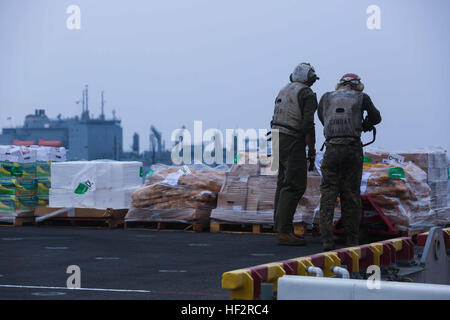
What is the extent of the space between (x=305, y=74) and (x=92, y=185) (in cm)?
560

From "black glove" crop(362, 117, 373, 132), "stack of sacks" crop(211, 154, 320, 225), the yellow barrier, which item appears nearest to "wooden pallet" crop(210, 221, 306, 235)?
"stack of sacks" crop(211, 154, 320, 225)

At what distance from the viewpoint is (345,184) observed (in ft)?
27.5

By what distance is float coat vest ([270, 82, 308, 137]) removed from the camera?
28.7 feet

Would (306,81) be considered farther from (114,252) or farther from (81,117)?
(81,117)

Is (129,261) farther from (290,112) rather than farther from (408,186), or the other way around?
(408,186)

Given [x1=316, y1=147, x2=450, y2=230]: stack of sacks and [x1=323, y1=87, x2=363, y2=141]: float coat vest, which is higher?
[x1=323, y1=87, x2=363, y2=141]: float coat vest

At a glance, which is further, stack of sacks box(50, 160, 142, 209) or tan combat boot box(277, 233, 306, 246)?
stack of sacks box(50, 160, 142, 209)

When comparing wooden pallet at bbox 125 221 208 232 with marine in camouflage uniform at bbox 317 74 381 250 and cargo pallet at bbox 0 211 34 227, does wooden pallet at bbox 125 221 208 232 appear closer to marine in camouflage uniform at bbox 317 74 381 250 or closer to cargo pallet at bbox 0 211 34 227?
cargo pallet at bbox 0 211 34 227

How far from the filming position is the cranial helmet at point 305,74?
29.1ft

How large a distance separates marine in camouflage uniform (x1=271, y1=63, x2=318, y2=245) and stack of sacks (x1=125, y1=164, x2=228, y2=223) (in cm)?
342
